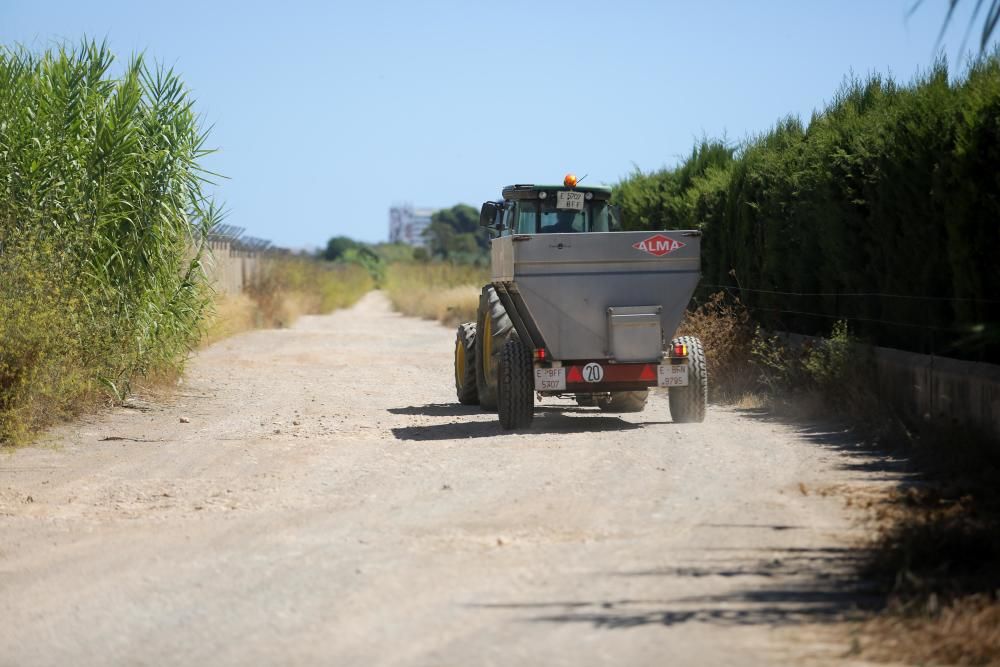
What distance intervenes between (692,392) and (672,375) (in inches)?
16.3

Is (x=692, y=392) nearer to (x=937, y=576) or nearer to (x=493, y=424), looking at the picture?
(x=493, y=424)

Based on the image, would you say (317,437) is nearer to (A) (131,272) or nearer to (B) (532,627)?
(A) (131,272)

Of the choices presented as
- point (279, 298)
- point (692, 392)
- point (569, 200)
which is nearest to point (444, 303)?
point (279, 298)

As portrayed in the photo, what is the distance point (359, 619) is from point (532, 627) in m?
0.78

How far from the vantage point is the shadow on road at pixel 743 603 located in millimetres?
5531

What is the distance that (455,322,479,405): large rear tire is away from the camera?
15.5 metres

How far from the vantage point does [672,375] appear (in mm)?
12602

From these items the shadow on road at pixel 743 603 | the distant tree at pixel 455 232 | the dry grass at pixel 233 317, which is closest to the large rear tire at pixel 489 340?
the shadow on road at pixel 743 603

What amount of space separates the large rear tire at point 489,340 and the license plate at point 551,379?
1019 millimetres

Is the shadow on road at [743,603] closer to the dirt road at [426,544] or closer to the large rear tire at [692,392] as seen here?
the dirt road at [426,544]

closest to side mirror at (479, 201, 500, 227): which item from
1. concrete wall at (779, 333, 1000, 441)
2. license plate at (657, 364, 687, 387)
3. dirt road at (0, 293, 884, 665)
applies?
dirt road at (0, 293, 884, 665)

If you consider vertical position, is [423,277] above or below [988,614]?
above

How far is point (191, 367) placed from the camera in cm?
2170

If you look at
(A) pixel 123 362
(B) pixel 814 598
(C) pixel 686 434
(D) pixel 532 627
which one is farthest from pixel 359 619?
(A) pixel 123 362
